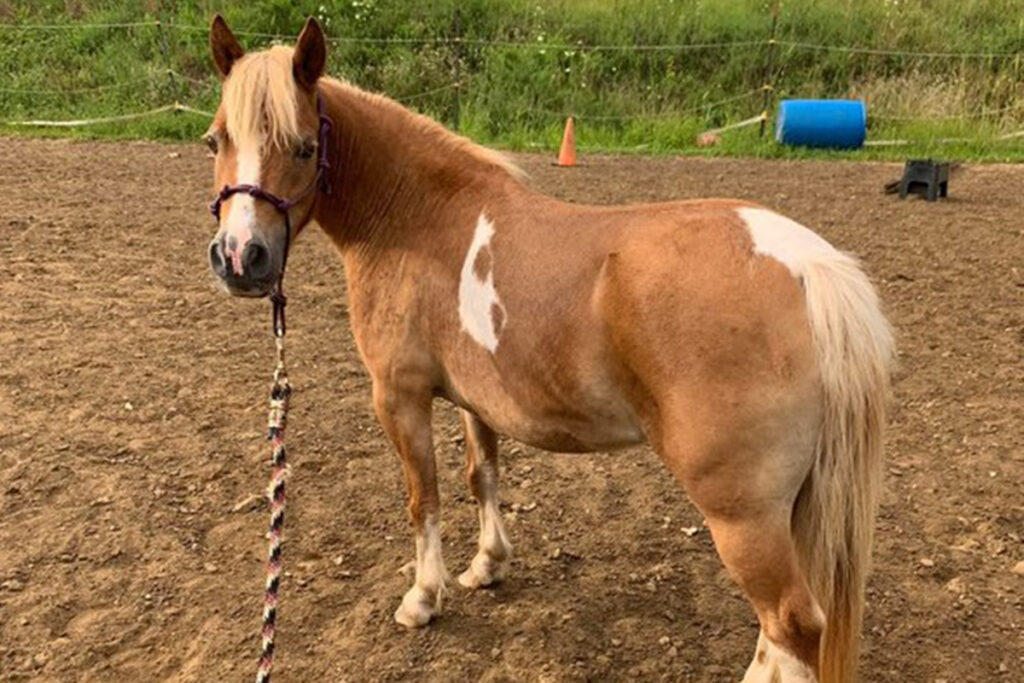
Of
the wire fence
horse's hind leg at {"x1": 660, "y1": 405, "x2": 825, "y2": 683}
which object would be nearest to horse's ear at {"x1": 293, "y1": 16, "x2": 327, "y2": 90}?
horse's hind leg at {"x1": 660, "y1": 405, "x2": 825, "y2": 683}

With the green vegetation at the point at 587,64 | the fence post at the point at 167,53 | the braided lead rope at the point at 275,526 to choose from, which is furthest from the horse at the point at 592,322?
the fence post at the point at 167,53

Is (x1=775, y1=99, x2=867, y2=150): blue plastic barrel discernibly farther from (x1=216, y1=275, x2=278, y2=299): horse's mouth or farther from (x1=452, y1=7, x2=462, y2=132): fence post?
(x1=216, y1=275, x2=278, y2=299): horse's mouth

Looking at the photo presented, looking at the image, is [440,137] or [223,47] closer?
[223,47]

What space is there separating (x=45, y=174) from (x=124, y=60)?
6475 millimetres

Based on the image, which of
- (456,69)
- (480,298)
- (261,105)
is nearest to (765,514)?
(480,298)

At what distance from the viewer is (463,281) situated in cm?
283

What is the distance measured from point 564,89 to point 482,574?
12452mm

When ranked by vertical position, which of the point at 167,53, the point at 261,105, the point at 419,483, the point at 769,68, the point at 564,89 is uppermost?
the point at 261,105

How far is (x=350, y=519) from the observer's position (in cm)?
384

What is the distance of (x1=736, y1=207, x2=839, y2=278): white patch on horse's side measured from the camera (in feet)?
7.36

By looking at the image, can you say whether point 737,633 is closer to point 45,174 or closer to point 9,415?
point 9,415

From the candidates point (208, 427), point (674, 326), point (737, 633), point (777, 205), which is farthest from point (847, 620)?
point (777, 205)

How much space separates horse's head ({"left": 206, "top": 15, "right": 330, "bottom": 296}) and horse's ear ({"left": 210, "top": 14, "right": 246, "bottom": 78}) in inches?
0.7

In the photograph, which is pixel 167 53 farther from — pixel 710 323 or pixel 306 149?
pixel 710 323
